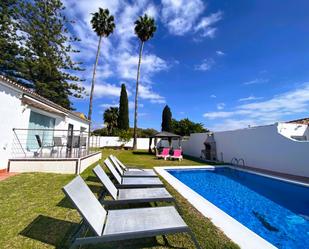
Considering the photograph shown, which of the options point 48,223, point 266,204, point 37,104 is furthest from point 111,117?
point 48,223

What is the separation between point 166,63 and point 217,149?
37.0 ft

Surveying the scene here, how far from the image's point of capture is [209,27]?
12953 millimetres

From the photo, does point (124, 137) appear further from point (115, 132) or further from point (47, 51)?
point (47, 51)

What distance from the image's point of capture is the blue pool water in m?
4.70

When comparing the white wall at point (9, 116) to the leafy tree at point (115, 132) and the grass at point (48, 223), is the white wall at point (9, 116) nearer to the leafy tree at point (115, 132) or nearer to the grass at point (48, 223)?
the grass at point (48, 223)

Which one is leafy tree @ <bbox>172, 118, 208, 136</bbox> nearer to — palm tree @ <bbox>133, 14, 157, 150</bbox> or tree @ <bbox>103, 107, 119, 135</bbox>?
tree @ <bbox>103, 107, 119, 135</bbox>

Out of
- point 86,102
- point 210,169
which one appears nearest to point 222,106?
point 210,169

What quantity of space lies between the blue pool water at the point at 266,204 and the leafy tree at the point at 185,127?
92.2 feet

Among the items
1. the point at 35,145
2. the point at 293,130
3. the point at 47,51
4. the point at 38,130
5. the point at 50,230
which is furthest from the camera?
the point at 47,51

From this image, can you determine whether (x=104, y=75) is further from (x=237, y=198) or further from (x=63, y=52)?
(x=237, y=198)

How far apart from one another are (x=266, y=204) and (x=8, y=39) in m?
29.6

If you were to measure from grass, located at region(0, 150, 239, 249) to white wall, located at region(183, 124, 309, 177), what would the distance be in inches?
378

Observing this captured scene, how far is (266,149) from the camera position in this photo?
1360 cm

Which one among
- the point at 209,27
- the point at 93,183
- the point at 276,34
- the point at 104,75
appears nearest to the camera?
the point at 93,183
